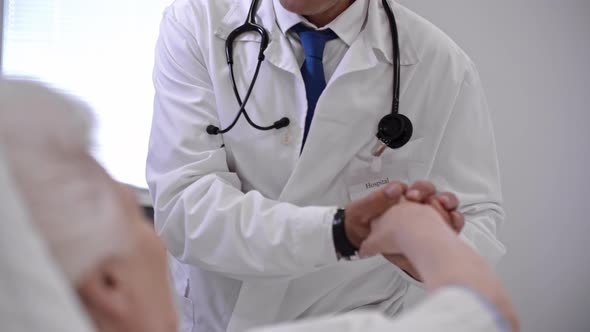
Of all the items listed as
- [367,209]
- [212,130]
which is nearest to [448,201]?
[367,209]

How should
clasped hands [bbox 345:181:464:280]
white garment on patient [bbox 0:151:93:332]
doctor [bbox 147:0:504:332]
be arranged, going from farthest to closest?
doctor [bbox 147:0:504:332], clasped hands [bbox 345:181:464:280], white garment on patient [bbox 0:151:93:332]

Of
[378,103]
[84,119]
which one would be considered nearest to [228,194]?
[378,103]

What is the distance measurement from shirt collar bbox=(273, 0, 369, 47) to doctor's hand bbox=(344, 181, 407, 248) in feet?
1.88

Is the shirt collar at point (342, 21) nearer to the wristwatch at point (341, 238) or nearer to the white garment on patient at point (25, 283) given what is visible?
the wristwatch at point (341, 238)

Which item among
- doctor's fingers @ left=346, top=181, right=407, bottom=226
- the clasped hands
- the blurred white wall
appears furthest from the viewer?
the blurred white wall

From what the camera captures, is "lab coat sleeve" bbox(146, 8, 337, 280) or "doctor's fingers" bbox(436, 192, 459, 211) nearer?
"doctor's fingers" bbox(436, 192, 459, 211)

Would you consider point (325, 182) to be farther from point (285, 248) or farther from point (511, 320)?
point (511, 320)

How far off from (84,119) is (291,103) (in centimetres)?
100

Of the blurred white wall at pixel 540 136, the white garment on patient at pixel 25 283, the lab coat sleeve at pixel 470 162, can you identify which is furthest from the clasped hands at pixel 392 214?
the blurred white wall at pixel 540 136

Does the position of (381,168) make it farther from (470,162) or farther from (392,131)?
(470,162)

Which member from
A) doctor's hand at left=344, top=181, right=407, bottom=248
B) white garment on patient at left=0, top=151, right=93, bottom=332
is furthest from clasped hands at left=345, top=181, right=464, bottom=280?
white garment on patient at left=0, top=151, right=93, bottom=332

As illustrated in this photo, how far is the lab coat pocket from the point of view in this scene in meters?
1.91

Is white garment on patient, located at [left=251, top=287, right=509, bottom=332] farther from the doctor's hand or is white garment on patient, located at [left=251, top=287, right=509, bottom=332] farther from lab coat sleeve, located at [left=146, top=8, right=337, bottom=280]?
lab coat sleeve, located at [left=146, top=8, right=337, bottom=280]

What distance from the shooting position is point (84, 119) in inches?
37.9
